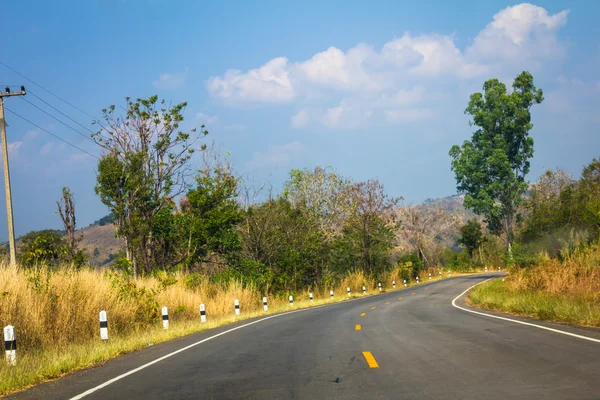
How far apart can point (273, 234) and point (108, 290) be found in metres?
23.6

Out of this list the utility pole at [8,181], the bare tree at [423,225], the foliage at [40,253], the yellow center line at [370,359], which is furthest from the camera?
the bare tree at [423,225]

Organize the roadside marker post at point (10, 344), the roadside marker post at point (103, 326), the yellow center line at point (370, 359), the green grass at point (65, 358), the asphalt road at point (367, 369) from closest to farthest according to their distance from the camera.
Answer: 1. the asphalt road at point (367, 369)
2. the yellow center line at point (370, 359)
3. the green grass at point (65, 358)
4. the roadside marker post at point (10, 344)
5. the roadside marker post at point (103, 326)

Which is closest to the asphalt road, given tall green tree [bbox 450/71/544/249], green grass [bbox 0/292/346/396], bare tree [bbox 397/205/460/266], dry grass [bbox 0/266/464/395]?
green grass [bbox 0/292/346/396]

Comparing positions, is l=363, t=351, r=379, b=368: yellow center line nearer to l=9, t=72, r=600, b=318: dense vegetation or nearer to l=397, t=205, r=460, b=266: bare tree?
l=9, t=72, r=600, b=318: dense vegetation

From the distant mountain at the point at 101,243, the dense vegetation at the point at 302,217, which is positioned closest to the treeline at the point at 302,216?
the dense vegetation at the point at 302,217

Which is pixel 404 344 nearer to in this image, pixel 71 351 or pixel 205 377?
pixel 205 377

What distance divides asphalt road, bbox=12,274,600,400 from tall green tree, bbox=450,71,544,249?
5447 centimetres

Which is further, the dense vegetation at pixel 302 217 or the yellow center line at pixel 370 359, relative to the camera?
the dense vegetation at pixel 302 217

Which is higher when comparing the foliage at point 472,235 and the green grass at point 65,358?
the foliage at point 472,235

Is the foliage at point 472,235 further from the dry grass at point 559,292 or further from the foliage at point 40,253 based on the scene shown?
the foliage at point 40,253

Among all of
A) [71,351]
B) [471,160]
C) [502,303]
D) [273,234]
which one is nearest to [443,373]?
[71,351]

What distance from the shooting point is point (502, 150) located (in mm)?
64312

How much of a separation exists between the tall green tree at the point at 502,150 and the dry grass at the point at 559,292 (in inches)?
1577

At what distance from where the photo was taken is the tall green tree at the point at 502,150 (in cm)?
6550
